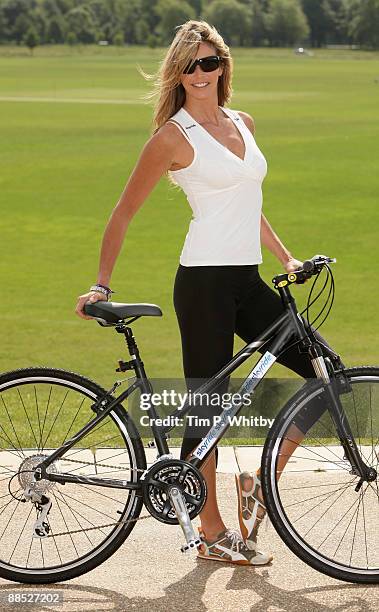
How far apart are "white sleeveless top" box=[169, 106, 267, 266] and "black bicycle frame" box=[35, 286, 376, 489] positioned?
230mm

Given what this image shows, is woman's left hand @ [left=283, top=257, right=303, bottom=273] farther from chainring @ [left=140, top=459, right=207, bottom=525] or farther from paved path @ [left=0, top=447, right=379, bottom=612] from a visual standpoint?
paved path @ [left=0, top=447, right=379, bottom=612]

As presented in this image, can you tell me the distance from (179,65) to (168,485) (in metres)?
1.37

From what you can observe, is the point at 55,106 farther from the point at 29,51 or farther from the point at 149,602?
the point at 29,51

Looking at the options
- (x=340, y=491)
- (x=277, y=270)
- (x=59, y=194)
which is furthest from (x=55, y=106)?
(x=340, y=491)

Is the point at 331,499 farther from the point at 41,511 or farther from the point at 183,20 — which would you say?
the point at 183,20

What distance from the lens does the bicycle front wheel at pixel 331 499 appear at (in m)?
4.07

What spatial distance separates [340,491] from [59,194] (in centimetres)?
1928

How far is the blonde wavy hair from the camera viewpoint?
419 cm

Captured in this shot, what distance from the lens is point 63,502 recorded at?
4375mm

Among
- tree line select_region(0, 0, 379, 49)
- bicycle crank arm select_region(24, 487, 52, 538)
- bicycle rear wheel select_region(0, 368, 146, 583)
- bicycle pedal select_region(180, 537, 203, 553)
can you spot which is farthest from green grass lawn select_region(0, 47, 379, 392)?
tree line select_region(0, 0, 379, 49)

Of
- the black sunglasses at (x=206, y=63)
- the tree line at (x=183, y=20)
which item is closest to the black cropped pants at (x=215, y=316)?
the black sunglasses at (x=206, y=63)

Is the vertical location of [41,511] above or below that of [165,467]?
below

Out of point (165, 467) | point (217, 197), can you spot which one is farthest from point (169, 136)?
point (165, 467)

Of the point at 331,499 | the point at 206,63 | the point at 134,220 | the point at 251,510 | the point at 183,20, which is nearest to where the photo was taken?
the point at 206,63
